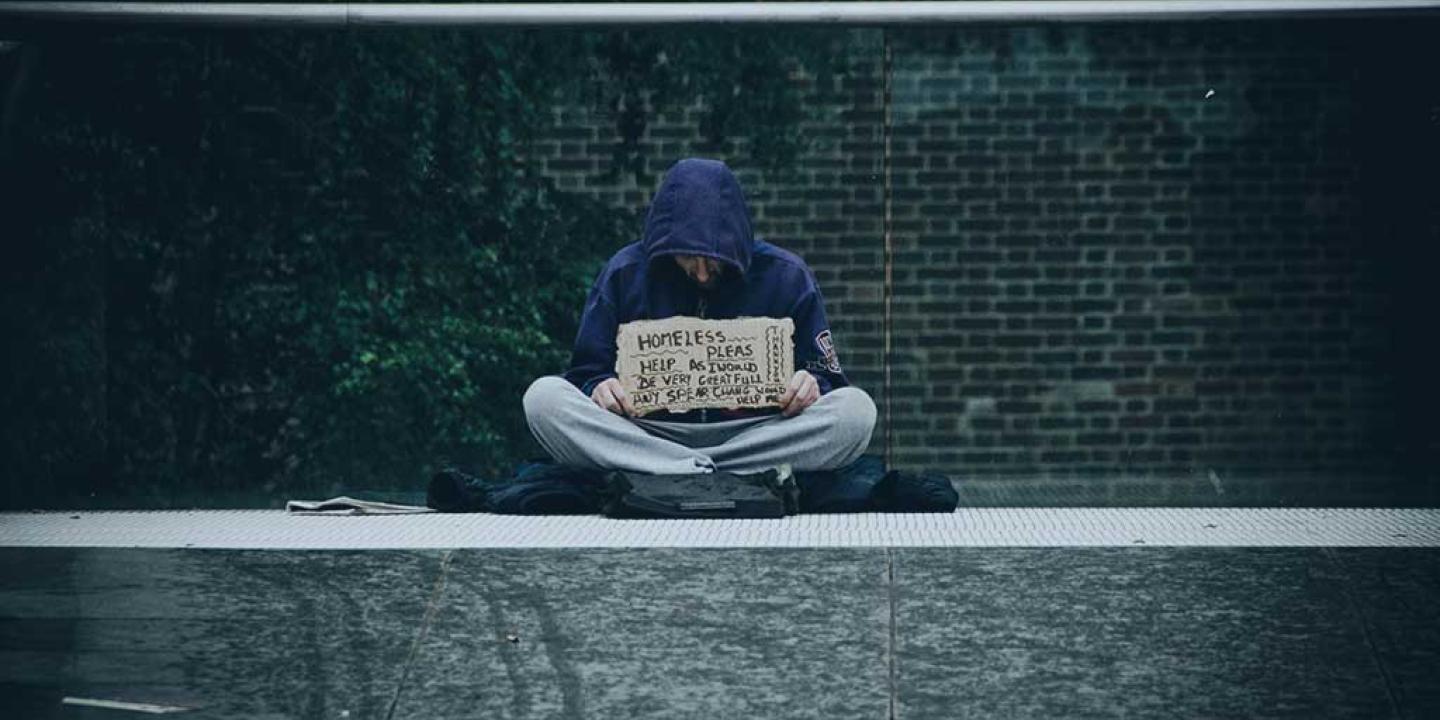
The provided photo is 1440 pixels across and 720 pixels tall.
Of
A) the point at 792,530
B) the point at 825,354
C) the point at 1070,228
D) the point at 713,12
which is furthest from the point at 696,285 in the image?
the point at 1070,228

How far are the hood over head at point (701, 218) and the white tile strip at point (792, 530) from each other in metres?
0.90

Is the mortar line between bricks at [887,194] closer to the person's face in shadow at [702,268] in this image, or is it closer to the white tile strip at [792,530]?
the person's face in shadow at [702,268]

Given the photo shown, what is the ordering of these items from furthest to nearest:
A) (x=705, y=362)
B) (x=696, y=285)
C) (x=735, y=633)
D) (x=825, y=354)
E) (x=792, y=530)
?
(x=696, y=285) → (x=825, y=354) → (x=705, y=362) → (x=792, y=530) → (x=735, y=633)

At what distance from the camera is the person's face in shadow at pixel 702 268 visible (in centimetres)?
594

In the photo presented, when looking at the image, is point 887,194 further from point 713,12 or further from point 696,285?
point 696,285

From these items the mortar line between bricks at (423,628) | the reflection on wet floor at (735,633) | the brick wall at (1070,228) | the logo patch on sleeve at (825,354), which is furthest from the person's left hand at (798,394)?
the mortar line between bricks at (423,628)

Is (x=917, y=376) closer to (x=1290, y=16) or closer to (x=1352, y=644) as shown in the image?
(x=1290, y=16)

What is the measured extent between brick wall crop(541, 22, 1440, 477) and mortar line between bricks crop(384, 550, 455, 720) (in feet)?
7.65

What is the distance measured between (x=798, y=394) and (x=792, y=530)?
734 millimetres

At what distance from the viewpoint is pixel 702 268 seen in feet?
19.5

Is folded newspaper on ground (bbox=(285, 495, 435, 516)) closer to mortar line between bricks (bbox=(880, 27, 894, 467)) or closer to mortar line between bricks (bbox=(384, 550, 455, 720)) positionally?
mortar line between bricks (bbox=(384, 550, 455, 720))

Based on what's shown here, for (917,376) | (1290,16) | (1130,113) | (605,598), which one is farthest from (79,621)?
(1290,16)

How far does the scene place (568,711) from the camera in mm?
3943

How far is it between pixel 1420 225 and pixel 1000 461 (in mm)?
1521
